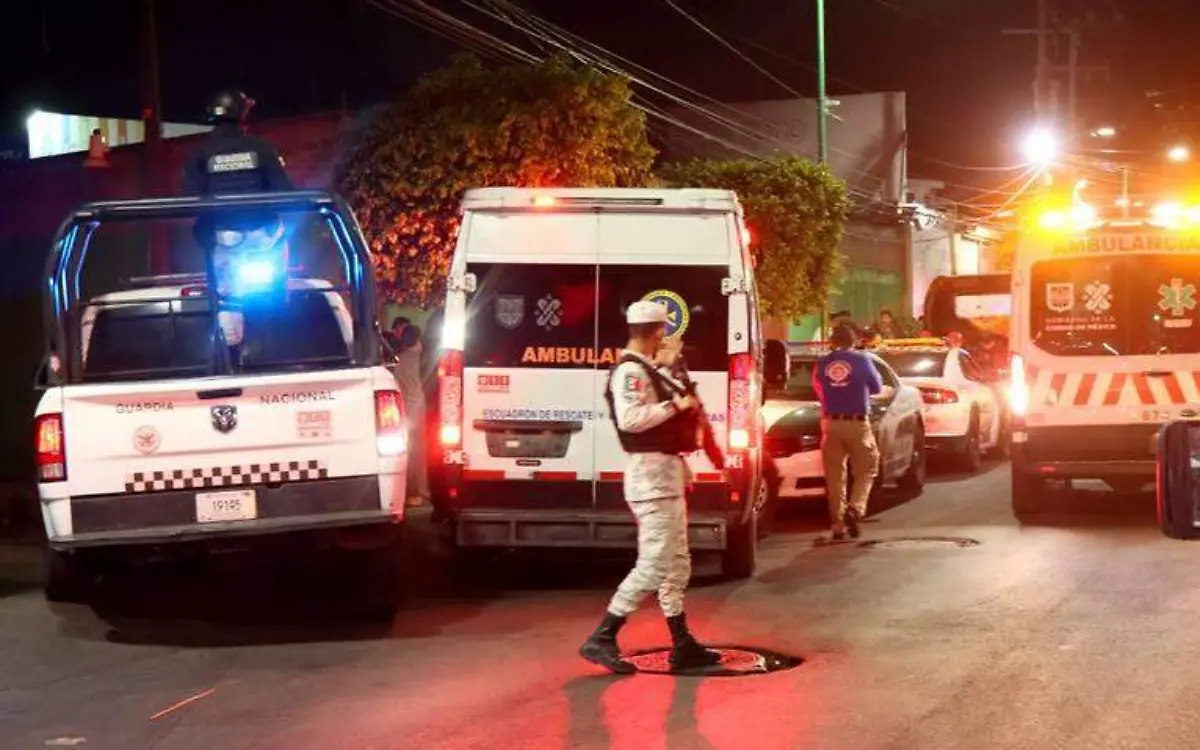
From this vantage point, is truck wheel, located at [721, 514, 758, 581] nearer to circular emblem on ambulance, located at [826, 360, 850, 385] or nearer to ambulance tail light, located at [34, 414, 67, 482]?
circular emblem on ambulance, located at [826, 360, 850, 385]

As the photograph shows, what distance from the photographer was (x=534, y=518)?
405 inches

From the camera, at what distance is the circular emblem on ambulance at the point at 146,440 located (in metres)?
8.80

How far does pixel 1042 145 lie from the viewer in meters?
43.5

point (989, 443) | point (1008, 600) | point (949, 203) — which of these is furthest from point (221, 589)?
point (949, 203)

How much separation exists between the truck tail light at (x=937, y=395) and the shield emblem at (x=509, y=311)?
28.7 ft

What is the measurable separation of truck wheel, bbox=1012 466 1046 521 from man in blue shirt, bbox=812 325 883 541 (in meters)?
1.59

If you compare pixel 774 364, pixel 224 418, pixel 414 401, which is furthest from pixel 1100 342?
pixel 224 418

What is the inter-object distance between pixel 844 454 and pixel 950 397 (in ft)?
18.1

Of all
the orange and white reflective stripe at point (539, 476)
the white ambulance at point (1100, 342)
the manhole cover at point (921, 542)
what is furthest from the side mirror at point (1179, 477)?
the white ambulance at point (1100, 342)

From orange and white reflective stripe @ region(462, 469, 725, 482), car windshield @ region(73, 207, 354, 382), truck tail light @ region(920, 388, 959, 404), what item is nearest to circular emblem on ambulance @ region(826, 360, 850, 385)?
orange and white reflective stripe @ region(462, 469, 725, 482)

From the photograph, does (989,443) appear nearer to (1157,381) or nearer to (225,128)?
(1157,381)

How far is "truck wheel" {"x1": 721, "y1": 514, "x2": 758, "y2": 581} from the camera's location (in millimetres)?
10742

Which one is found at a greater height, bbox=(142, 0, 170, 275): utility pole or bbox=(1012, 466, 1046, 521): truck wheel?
bbox=(142, 0, 170, 275): utility pole

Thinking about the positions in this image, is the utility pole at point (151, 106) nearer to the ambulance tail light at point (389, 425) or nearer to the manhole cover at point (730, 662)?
the ambulance tail light at point (389, 425)
